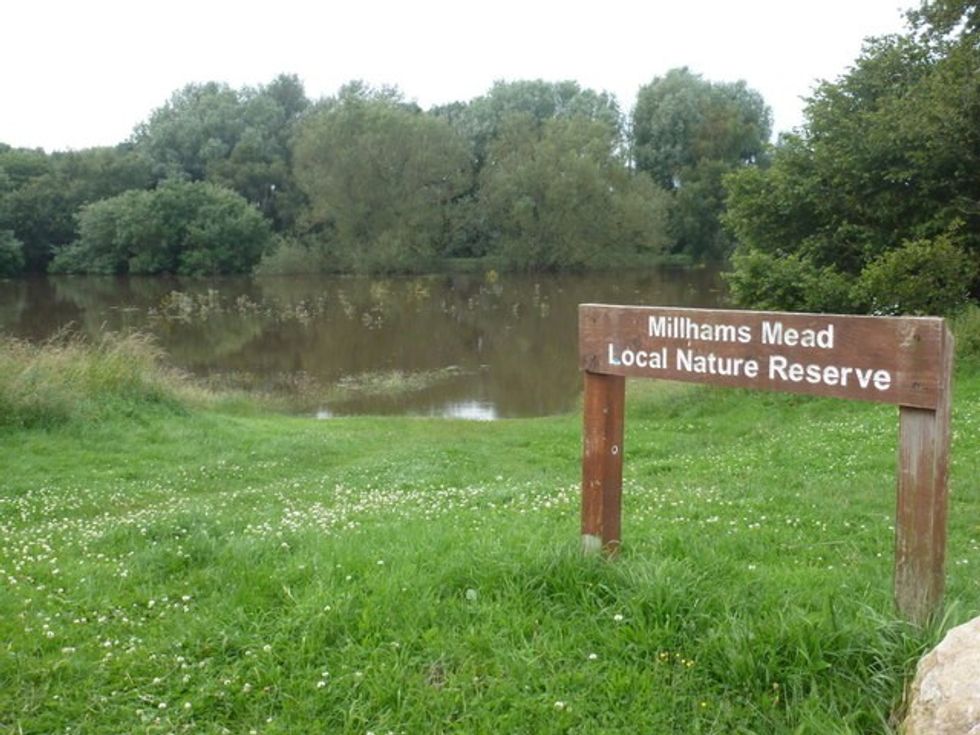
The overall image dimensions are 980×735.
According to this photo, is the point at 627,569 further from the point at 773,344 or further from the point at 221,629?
the point at 221,629

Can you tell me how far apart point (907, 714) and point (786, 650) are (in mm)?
529

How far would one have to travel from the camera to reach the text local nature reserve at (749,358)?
388cm

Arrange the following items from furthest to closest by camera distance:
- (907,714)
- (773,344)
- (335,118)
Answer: (335,118), (773,344), (907,714)

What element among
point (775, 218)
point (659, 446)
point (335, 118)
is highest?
point (335, 118)

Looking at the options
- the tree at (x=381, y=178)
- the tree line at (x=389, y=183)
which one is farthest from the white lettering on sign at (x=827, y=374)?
the tree at (x=381, y=178)

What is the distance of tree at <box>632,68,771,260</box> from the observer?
68812mm

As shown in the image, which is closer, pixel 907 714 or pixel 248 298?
pixel 907 714

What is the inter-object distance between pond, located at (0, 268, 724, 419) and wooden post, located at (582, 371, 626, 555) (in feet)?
54.5

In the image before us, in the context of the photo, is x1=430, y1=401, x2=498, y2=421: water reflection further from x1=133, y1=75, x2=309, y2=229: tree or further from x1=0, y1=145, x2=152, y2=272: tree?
x1=0, y1=145, x2=152, y2=272: tree

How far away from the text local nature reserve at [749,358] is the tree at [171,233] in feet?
221

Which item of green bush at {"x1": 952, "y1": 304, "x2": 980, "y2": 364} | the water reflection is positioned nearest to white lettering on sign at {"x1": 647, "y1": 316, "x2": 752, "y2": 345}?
green bush at {"x1": 952, "y1": 304, "x2": 980, "y2": 364}

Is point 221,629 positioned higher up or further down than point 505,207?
further down

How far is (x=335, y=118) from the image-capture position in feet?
216

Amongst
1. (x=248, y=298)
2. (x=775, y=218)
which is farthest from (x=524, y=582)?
(x=248, y=298)
